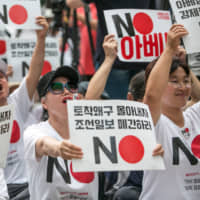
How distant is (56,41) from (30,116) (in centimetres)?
96

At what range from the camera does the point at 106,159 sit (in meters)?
2.24

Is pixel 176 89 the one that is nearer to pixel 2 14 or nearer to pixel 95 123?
pixel 95 123

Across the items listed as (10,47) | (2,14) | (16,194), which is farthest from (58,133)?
(10,47)

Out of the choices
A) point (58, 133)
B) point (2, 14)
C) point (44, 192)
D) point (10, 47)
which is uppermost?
point (2, 14)

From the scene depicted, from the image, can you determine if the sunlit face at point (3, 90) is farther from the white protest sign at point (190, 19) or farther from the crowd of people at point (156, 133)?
the white protest sign at point (190, 19)

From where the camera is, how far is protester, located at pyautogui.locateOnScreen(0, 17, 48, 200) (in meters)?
3.43

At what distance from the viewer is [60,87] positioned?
3178 millimetres

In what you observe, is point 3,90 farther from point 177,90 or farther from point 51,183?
point 177,90

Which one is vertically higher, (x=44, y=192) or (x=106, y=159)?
(x=106, y=159)

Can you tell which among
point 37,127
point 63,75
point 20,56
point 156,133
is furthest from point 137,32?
point 20,56

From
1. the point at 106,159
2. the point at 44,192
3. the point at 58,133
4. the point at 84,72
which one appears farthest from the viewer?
the point at 84,72

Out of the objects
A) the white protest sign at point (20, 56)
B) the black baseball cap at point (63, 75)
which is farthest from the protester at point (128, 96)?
the white protest sign at point (20, 56)

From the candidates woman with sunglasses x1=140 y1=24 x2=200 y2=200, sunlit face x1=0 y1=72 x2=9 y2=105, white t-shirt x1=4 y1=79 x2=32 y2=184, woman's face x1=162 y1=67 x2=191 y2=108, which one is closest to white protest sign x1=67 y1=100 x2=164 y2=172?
woman with sunglasses x1=140 y1=24 x2=200 y2=200

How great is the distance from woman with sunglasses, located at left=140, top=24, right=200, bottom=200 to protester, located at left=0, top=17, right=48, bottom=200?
3.33ft
